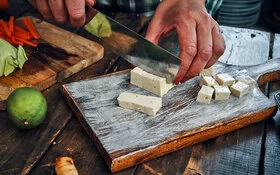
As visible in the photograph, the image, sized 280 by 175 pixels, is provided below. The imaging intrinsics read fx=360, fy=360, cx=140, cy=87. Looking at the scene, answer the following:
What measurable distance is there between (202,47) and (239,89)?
288 mm

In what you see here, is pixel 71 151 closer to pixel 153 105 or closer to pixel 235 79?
pixel 153 105

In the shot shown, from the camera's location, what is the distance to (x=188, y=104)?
1.81m

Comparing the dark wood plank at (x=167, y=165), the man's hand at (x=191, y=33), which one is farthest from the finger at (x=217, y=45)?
the dark wood plank at (x=167, y=165)

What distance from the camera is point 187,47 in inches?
71.0

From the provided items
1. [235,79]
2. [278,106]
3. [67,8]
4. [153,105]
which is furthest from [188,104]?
[67,8]

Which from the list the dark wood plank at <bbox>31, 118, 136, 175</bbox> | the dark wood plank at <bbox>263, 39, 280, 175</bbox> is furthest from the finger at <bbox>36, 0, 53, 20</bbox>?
the dark wood plank at <bbox>263, 39, 280, 175</bbox>

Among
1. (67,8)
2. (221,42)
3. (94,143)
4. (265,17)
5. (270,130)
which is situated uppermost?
(67,8)

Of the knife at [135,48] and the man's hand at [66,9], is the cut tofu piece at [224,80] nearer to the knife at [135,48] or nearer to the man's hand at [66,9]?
the knife at [135,48]

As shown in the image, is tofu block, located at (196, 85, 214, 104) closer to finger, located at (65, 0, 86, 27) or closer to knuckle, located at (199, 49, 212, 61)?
knuckle, located at (199, 49, 212, 61)

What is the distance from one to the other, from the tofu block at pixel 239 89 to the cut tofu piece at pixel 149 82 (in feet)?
1.04

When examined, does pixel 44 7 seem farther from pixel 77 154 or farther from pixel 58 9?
pixel 77 154

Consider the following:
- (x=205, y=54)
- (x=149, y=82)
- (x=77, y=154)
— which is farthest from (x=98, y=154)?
(x=205, y=54)

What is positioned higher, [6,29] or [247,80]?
[6,29]

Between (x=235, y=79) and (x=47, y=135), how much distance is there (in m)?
1.02
